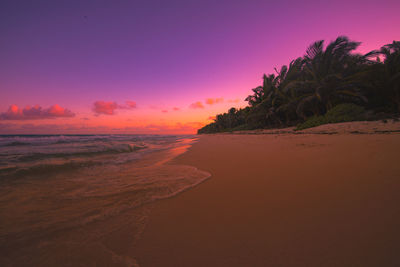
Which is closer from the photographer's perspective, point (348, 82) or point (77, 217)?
point (77, 217)

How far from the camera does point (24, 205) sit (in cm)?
167

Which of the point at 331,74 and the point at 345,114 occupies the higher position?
the point at 331,74

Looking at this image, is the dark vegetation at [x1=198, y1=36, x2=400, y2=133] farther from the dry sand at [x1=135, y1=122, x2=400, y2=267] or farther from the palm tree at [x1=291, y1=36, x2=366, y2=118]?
the dry sand at [x1=135, y1=122, x2=400, y2=267]

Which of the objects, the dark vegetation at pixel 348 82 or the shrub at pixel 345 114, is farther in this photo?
the dark vegetation at pixel 348 82

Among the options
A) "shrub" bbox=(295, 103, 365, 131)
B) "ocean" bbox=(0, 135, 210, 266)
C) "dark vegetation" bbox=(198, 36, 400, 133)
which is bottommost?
"ocean" bbox=(0, 135, 210, 266)

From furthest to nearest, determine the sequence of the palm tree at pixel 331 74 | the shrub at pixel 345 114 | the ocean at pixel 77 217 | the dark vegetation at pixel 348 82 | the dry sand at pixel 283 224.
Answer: the palm tree at pixel 331 74
the dark vegetation at pixel 348 82
the shrub at pixel 345 114
the ocean at pixel 77 217
the dry sand at pixel 283 224

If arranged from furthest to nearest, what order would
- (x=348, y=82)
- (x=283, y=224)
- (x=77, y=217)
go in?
(x=348, y=82)
(x=77, y=217)
(x=283, y=224)

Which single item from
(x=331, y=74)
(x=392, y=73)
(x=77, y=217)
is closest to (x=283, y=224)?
(x=77, y=217)

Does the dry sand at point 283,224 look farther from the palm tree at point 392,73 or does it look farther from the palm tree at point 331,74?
the palm tree at point 392,73

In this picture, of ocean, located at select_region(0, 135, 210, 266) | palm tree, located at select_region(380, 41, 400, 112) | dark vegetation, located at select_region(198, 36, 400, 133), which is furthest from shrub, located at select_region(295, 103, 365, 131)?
ocean, located at select_region(0, 135, 210, 266)

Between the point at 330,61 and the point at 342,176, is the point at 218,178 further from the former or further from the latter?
the point at 330,61

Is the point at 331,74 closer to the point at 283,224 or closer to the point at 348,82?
the point at 348,82

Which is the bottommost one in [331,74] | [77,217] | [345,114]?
[77,217]

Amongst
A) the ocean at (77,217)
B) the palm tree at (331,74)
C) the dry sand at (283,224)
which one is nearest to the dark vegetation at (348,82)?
the palm tree at (331,74)
